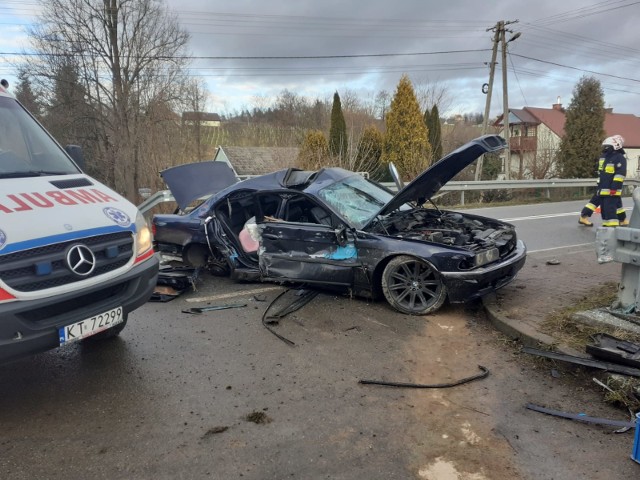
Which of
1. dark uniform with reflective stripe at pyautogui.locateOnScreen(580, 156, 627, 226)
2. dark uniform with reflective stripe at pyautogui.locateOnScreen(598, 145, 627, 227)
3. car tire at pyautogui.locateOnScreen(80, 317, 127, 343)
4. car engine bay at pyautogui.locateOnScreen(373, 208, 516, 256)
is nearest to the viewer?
car tire at pyautogui.locateOnScreen(80, 317, 127, 343)

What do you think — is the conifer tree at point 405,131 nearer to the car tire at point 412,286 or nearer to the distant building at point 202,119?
the distant building at point 202,119

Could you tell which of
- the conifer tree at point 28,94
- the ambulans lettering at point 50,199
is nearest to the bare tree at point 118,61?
the conifer tree at point 28,94

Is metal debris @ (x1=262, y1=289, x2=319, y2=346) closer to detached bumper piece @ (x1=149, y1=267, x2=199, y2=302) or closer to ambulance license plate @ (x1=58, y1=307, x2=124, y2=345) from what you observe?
detached bumper piece @ (x1=149, y1=267, x2=199, y2=302)

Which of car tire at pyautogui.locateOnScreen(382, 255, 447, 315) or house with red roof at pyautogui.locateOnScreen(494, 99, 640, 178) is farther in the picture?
house with red roof at pyautogui.locateOnScreen(494, 99, 640, 178)

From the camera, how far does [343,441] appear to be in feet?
9.20

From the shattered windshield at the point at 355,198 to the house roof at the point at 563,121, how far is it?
143 ft

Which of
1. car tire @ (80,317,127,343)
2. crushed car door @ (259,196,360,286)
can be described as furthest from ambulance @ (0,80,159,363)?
crushed car door @ (259,196,360,286)

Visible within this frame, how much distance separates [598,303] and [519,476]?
2.81 m

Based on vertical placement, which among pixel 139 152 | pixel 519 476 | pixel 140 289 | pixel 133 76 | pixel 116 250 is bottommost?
pixel 519 476

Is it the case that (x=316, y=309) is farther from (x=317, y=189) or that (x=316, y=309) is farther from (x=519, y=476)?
(x=519, y=476)

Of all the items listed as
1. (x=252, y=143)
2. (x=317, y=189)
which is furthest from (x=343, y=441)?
(x=252, y=143)

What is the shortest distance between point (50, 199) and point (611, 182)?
9391mm

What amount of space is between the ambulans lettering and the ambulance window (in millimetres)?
495

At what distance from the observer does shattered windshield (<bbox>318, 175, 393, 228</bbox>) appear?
531 centimetres
